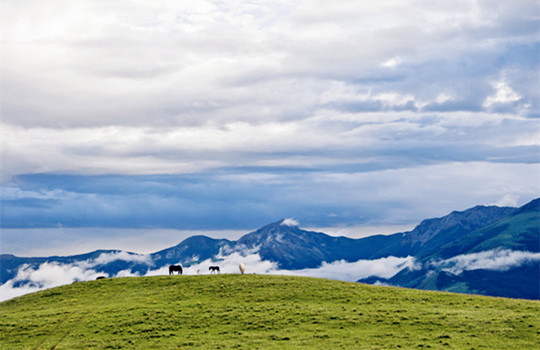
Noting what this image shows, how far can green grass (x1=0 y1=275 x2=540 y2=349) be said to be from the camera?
56.2m

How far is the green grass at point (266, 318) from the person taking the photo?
56.2 m

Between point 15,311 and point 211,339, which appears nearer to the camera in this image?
point 211,339

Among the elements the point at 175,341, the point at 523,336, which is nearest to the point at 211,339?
the point at 175,341

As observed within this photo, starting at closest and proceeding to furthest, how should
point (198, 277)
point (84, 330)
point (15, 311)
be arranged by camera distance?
point (84, 330)
point (15, 311)
point (198, 277)

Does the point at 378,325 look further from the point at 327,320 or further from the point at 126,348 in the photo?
the point at 126,348

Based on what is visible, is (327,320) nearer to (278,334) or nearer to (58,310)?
(278,334)

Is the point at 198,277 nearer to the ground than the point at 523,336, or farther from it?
farther from it

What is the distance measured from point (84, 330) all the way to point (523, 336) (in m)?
50.8

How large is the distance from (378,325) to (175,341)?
76.4 ft

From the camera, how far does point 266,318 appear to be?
64.5 metres

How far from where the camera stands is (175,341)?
58406mm

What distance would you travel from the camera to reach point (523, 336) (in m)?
55.5

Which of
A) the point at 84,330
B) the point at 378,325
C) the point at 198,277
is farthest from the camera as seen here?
the point at 198,277

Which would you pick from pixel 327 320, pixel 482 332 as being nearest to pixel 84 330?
pixel 327 320
